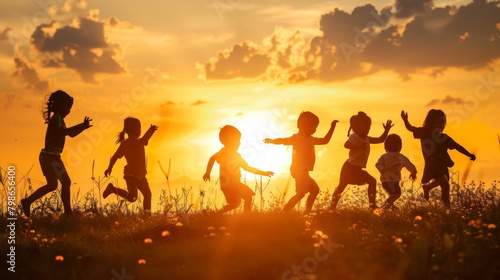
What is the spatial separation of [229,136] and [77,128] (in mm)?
3295

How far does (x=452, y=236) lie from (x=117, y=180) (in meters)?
8.63

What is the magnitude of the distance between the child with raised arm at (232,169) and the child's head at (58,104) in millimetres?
3426

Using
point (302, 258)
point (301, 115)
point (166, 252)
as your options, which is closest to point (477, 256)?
point (302, 258)

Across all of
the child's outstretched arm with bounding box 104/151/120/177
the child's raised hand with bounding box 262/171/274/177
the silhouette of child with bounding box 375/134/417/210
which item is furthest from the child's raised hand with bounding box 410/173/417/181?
the child's outstretched arm with bounding box 104/151/120/177

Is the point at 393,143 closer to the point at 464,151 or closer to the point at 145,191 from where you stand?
the point at 464,151

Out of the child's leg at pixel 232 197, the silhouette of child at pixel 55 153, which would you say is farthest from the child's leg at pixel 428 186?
the silhouette of child at pixel 55 153

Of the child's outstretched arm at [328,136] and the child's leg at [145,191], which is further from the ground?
the child's outstretched arm at [328,136]

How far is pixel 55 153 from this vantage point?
1431cm

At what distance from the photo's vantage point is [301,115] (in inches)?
575

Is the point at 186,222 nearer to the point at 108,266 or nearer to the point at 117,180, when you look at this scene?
the point at 108,266

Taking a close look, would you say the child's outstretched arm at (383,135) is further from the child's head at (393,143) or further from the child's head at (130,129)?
the child's head at (130,129)

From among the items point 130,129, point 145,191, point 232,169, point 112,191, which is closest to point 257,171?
point 232,169

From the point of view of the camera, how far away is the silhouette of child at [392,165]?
594 inches

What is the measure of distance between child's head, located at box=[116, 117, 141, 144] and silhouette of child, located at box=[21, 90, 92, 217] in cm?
165
